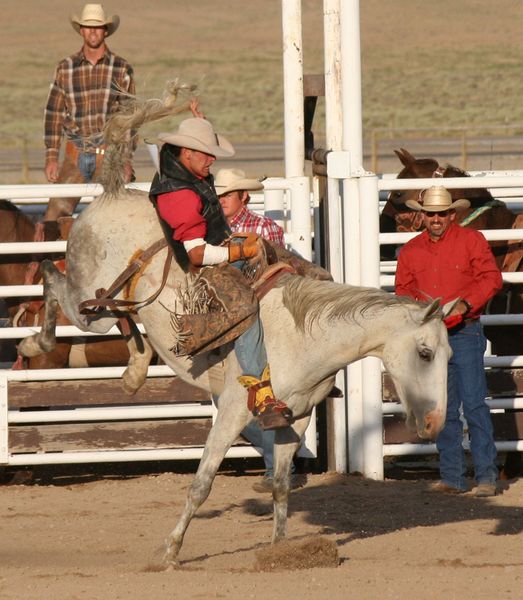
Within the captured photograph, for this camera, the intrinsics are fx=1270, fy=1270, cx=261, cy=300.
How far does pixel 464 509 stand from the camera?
24.6 ft

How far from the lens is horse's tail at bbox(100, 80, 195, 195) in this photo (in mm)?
6480

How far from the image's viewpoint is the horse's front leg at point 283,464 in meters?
6.34

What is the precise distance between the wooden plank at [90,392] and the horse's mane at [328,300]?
229 centimetres

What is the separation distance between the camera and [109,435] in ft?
27.5

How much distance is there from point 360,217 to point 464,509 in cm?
194

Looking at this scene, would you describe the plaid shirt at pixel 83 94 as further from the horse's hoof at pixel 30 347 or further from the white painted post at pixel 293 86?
the horse's hoof at pixel 30 347

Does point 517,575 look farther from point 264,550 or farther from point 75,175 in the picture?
point 75,175

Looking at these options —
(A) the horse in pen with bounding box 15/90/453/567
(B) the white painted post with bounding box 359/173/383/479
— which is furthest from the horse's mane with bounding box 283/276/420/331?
(B) the white painted post with bounding box 359/173/383/479

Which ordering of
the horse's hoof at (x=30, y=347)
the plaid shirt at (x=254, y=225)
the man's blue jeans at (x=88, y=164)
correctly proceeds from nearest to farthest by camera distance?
the horse's hoof at (x=30, y=347)
the plaid shirt at (x=254, y=225)
the man's blue jeans at (x=88, y=164)

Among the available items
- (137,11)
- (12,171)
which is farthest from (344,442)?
(137,11)

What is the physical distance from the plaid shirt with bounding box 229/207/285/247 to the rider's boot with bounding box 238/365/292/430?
5.26 ft

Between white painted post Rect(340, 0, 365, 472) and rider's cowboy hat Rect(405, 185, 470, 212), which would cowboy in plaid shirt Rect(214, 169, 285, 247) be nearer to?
white painted post Rect(340, 0, 365, 472)

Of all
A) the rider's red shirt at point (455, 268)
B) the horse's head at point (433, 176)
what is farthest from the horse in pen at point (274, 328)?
the horse's head at point (433, 176)

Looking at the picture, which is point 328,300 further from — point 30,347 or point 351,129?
point 351,129
